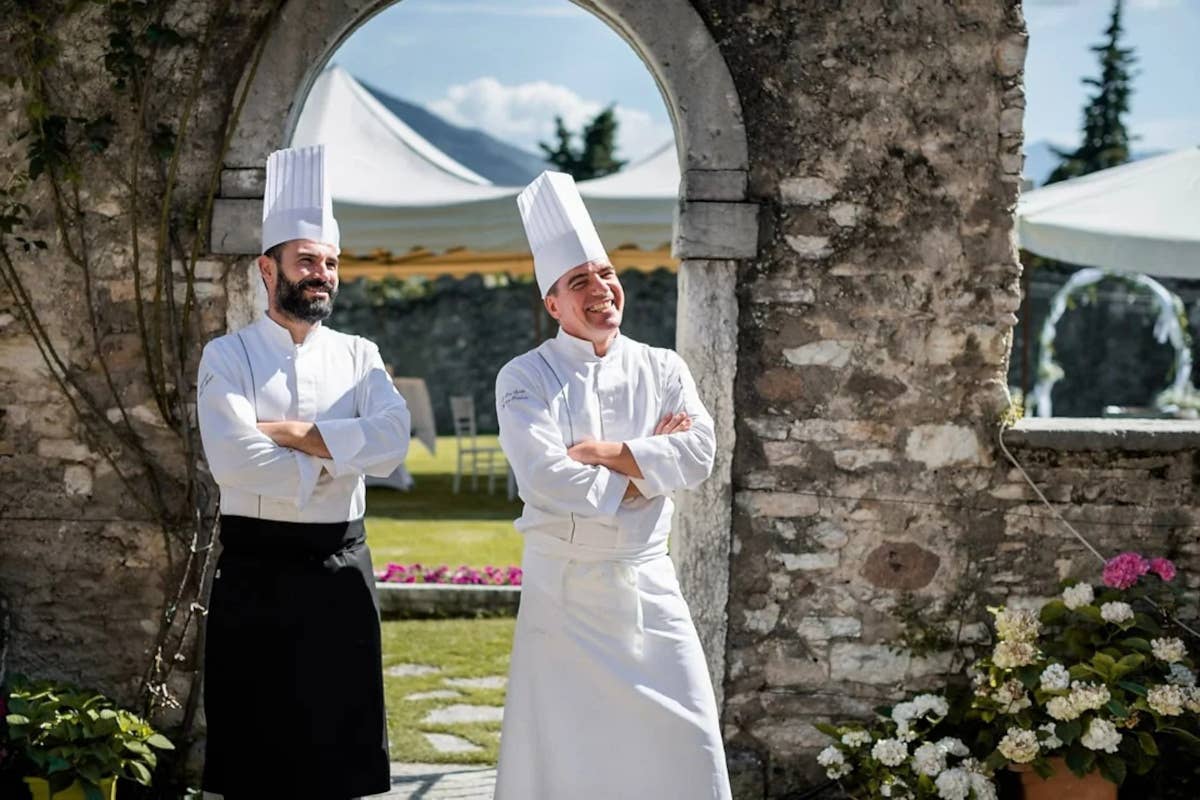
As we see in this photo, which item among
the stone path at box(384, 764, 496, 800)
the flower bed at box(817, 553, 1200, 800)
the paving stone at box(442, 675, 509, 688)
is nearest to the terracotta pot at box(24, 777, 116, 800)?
the stone path at box(384, 764, 496, 800)

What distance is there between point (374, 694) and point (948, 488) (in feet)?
6.73

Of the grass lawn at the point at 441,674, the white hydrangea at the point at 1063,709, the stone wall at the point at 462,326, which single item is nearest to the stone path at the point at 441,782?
the grass lawn at the point at 441,674

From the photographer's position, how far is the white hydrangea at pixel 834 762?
4.11 metres

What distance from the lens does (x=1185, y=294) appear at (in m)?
14.8

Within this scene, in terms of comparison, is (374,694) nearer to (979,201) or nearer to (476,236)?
(979,201)

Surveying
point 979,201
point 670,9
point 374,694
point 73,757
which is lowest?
point 73,757

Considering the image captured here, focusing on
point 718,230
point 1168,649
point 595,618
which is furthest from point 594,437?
point 1168,649

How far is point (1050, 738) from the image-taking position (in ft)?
12.8

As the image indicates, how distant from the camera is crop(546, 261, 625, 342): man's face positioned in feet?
10.4

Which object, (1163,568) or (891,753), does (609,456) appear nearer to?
(891,753)

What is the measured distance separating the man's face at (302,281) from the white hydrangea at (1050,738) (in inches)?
94.0

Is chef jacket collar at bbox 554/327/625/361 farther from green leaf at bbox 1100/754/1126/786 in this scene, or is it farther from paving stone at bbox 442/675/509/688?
paving stone at bbox 442/675/509/688

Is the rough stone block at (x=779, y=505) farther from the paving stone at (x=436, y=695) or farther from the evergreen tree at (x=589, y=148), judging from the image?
the evergreen tree at (x=589, y=148)

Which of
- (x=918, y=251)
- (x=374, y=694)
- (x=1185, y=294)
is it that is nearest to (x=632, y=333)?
(x=1185, y=294)
